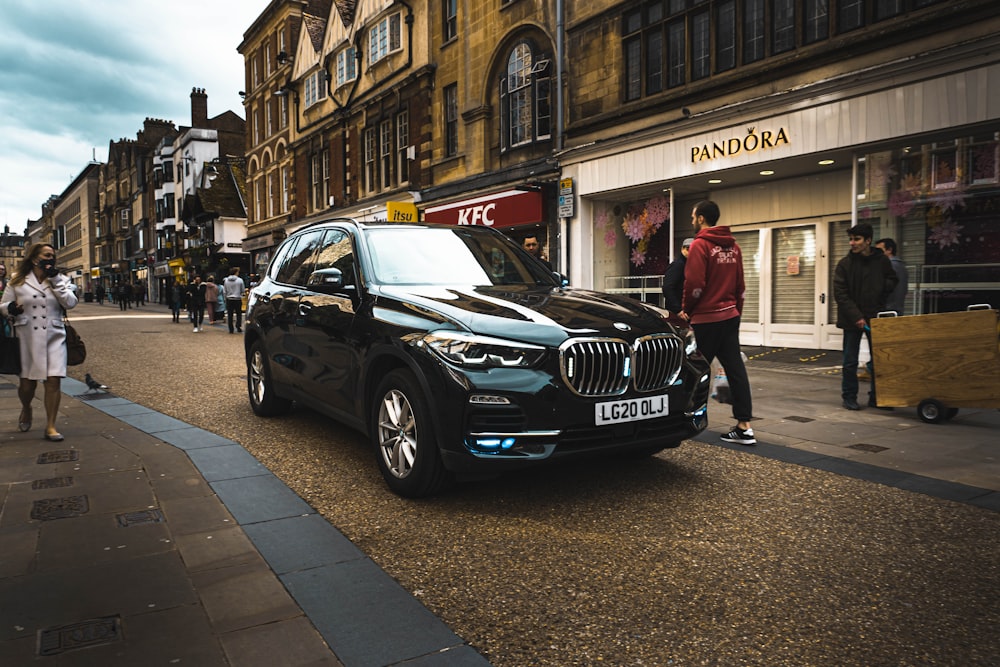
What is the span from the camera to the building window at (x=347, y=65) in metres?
26.3

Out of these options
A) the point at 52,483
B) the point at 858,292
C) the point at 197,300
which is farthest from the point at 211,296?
the point at 858,292

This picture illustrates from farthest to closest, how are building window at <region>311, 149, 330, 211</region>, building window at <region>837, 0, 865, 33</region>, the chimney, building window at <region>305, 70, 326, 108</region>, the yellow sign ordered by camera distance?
the chimney, building window at <region>311, 149, 330, 211</region>, building window at <region>305, 70, 326, 108</region>, the yellow sign, building window at <region>837, 0, 865, 33</region>

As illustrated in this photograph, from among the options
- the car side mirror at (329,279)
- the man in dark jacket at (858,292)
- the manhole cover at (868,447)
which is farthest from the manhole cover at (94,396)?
the man in dark jacket at (858,292)

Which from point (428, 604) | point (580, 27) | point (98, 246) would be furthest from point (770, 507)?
point (98, 246)

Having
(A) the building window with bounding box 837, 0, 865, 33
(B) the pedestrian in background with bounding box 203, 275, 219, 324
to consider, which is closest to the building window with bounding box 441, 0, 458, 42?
(B) the pedestrian in background with bounding box 203, 275, 219, 324

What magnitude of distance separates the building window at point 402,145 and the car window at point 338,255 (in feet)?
59.0

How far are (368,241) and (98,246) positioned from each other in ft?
341

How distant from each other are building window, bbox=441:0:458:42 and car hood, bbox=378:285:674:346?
18123 millimetres

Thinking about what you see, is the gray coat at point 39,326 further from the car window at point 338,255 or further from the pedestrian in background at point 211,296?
the pedestrian in background at point 211,296

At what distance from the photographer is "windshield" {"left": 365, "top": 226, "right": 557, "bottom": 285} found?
4.96 m

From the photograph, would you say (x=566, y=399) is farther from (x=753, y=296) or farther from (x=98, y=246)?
(x=98, y=246)

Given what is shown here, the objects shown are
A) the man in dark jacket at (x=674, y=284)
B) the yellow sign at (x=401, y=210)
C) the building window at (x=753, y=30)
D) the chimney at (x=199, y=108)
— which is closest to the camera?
the man in dark jacket at (x=674, y=284)

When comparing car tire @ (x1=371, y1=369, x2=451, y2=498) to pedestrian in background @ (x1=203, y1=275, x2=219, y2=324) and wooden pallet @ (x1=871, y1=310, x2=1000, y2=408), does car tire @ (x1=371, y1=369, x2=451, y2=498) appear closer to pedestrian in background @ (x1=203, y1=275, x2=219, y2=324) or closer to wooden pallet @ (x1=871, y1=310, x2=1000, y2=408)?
wooden pallet @ (x1=871, y1=310, x2=1000, y2=408)

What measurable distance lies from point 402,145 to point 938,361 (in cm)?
1965
